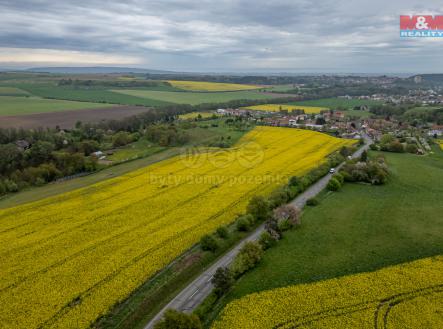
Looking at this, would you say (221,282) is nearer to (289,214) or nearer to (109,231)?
(289,214)

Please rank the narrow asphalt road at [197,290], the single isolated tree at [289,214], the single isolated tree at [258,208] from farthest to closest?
1. the single isolated tree at [258,208]
2. the single isolated tree at [289,214]
3. the narrow asphalt road at [197,290]

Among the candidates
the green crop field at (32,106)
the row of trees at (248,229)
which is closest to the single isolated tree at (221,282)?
the row of trees at (248,229)

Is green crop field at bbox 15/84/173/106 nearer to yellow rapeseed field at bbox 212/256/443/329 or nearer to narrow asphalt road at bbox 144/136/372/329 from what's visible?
narrow asphalt road at bbox 144/136/372/329

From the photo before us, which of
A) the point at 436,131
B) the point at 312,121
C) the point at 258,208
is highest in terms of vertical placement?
the point at 312,121

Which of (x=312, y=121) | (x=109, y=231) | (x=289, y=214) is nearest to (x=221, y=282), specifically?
(x=289, y=214)

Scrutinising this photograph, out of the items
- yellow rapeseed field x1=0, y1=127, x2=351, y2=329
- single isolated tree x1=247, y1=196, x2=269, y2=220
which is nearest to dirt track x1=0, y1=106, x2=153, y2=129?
yellow rapeseed field x1=0, y1=127, x2=351, y2=329

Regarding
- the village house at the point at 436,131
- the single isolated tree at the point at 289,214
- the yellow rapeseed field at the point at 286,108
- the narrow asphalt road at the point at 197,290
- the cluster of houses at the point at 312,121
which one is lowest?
the narrow asphalt road at the point at 197,290

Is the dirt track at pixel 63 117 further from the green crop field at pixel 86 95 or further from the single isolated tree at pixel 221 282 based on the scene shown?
the single isolated tree at pixel 221 282

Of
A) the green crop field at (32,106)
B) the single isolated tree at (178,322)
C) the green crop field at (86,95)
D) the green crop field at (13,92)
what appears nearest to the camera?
the single isolated tree at (178,322)
